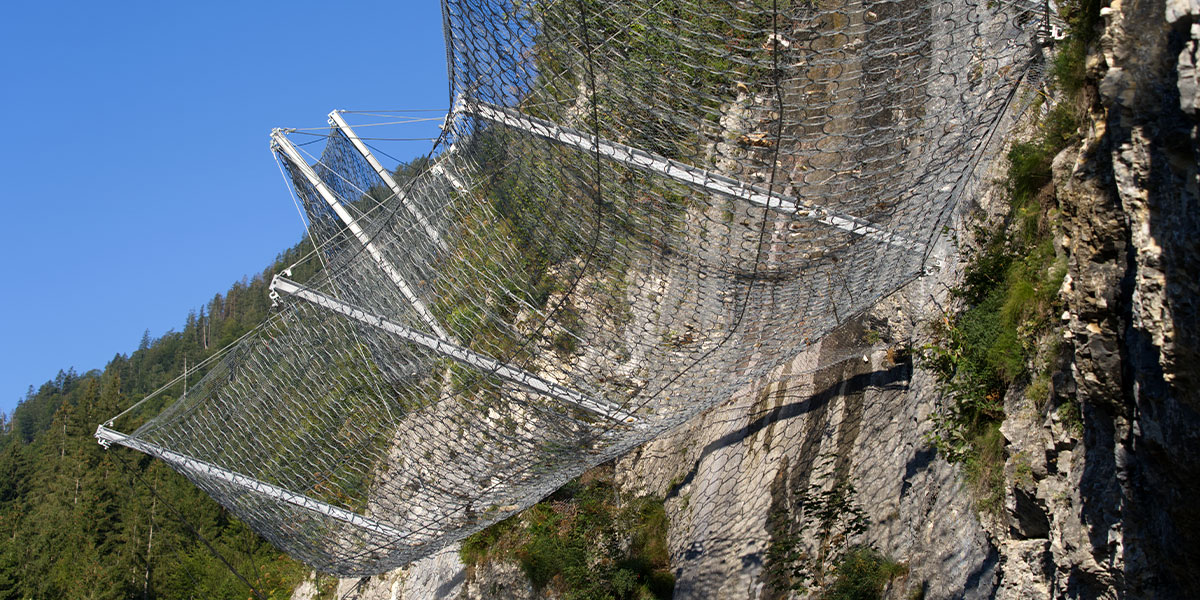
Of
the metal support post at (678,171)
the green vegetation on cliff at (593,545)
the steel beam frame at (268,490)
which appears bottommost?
the steel beam frame at (268,490)

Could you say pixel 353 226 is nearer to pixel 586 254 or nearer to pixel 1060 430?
pixel 586 254

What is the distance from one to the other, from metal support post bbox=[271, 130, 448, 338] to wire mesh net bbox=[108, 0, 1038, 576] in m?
0.05

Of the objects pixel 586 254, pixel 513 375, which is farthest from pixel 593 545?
pixel 586 254

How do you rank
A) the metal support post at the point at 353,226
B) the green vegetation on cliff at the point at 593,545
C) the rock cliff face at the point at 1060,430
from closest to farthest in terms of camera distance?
the rock cliff face at the point at 1060,430, the metal support post at the point at 353,226, the green vegetation on cliff at the point at 593,545

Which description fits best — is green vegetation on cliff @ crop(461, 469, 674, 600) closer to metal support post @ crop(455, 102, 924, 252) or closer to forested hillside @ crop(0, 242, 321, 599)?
metal support post @ crop(455, 102, 924, 252)

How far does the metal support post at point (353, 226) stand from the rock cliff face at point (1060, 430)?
2970mm

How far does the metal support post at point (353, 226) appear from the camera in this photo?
706cm

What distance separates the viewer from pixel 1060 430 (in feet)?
14.8

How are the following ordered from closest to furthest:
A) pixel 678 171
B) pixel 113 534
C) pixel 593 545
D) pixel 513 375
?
pixel 678 171
pixel 513 375
pixel 593 545
pixel 113 534

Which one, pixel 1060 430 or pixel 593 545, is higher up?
pixel 593 545

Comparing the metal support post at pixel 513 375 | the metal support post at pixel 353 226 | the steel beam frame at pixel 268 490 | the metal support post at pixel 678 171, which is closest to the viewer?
the metal support post at pixel 678 171

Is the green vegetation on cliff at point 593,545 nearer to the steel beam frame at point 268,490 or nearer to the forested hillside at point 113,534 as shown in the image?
the steel beam frame at point 268,490

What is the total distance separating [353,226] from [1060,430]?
5.79 meters

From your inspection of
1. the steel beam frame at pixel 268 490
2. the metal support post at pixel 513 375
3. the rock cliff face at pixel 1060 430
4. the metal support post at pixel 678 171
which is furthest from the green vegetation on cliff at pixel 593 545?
the metal support post at pixel 678 171
